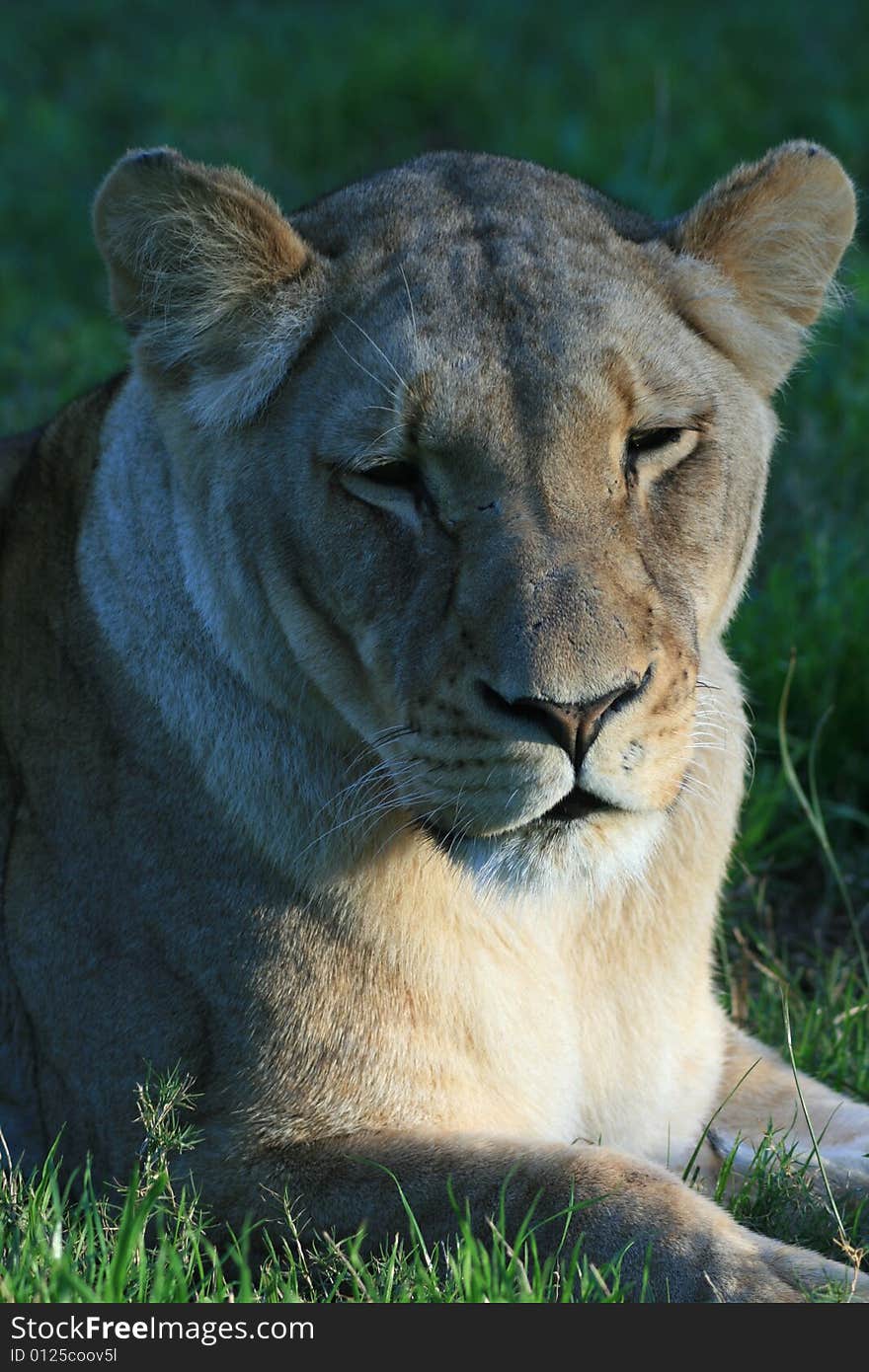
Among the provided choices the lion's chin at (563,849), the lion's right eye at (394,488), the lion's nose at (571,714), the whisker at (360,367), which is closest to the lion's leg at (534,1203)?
the lion's chin at (563,849)

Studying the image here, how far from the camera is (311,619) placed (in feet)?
9.09

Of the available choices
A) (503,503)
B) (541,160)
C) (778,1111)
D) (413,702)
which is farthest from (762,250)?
(541,160)

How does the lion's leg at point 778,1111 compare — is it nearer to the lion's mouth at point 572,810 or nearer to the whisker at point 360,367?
the lion's mouth at point 572,810

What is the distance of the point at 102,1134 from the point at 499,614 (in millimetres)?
1171

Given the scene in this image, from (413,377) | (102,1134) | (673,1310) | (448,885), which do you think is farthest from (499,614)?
(102,1134)

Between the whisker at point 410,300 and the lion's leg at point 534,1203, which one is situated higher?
the whisker at point 410,300

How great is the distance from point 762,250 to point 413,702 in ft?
3.36

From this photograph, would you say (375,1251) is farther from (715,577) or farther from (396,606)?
(715,577)

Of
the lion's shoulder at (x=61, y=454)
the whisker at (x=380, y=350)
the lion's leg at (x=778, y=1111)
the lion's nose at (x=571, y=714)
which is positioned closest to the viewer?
the lion's nose at (x=571, y=714)

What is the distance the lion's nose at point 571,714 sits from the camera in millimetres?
2369

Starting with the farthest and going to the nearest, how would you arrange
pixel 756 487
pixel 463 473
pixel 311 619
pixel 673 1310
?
1. pixel 756 487
2. pixel 311 619
3. pixel 463 473
4. pixel 673 1310

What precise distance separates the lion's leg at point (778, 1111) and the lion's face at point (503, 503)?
87 cm

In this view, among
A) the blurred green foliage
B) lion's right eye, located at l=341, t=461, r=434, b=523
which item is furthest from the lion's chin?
the blurred green foliage

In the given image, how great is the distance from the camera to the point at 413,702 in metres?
2.56
